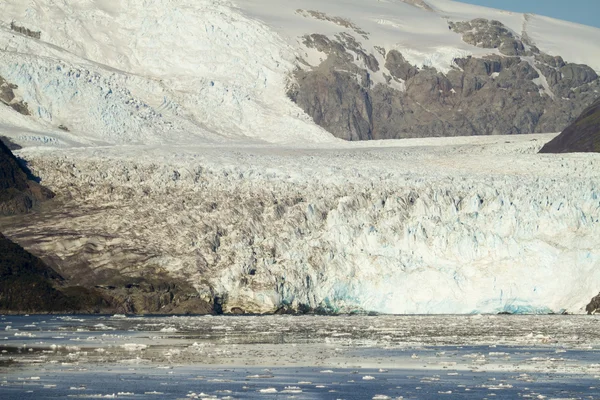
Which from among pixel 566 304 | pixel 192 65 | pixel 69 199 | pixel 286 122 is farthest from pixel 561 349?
pixel 192 65

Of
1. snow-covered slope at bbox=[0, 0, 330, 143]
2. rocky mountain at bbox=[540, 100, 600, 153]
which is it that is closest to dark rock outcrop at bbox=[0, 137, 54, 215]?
snow-covered slope at bbox=[0, 0, 330, 143]

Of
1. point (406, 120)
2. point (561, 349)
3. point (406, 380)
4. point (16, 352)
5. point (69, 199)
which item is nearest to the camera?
point (406, 380)

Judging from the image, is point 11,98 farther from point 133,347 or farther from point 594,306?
point 133,347

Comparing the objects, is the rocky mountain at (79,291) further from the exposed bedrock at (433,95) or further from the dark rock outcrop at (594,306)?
the exposed bedrock at (433,95)

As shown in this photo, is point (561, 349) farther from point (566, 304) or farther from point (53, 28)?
point (53, 28)

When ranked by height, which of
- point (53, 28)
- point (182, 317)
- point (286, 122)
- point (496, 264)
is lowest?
point (182, 317)

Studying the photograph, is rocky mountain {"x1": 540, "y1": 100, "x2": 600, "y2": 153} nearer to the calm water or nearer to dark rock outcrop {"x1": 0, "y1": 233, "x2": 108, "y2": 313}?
the calm water
